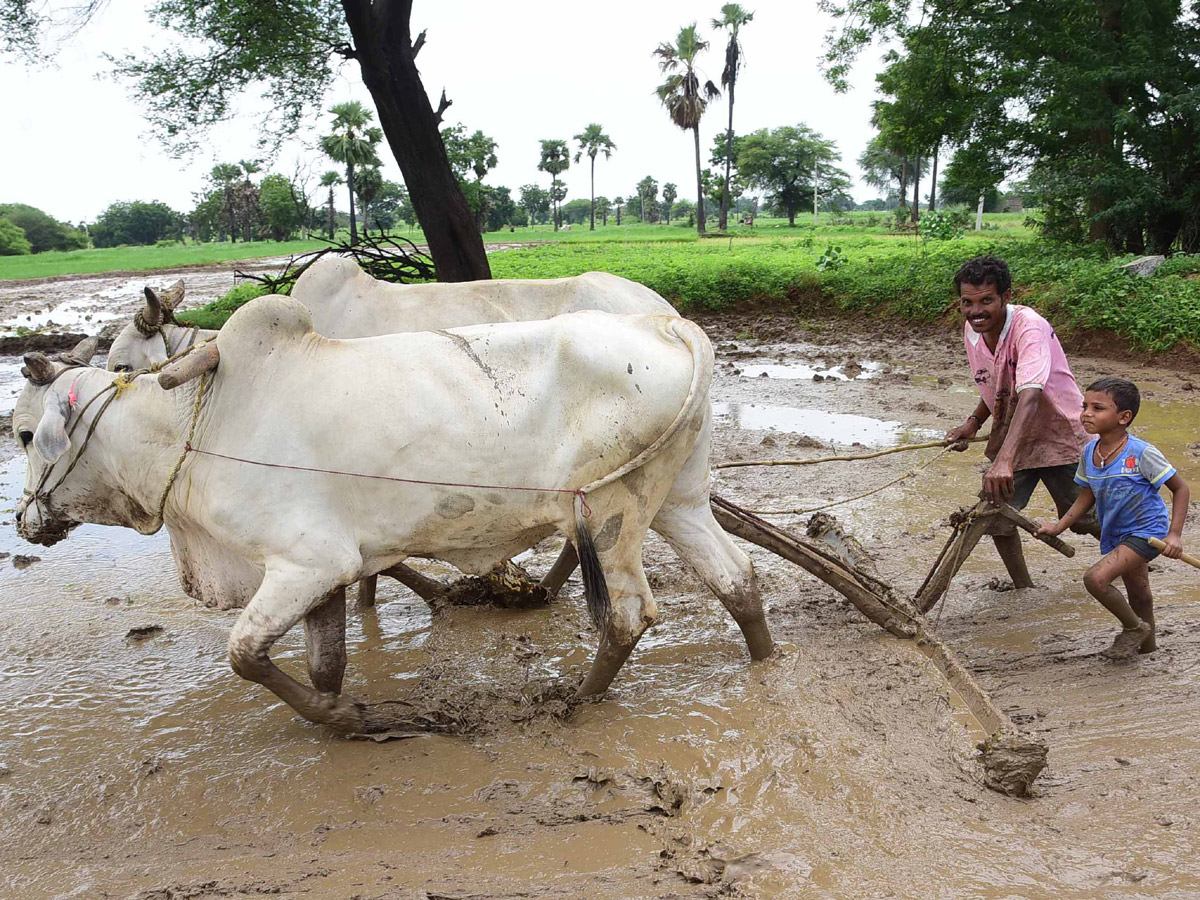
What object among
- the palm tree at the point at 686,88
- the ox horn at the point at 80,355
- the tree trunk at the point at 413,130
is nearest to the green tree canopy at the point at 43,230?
the palm tree at the point at 686,88

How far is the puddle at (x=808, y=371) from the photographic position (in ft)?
34.6

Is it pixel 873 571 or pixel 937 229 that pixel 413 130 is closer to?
pixel 873 571

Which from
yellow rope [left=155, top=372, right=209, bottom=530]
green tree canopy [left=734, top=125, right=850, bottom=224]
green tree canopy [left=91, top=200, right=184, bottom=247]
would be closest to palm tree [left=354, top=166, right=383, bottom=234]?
green tree canopy [left=734, top=125, right=850, bottom=224]

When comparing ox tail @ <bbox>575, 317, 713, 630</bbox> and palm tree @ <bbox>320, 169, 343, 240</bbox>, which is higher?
palm tree @ <bbox>320, 169, 343, 240</bbox>

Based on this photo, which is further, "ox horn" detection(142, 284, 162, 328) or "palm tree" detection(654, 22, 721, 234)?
"palm tree" detection(654, 22, 721, 234)

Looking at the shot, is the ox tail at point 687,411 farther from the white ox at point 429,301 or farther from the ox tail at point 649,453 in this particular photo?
the white ox at point 429,301

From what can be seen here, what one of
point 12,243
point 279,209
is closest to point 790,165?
point 279,209

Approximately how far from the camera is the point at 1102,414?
3.56 m

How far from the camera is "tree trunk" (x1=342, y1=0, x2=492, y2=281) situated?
885 cm

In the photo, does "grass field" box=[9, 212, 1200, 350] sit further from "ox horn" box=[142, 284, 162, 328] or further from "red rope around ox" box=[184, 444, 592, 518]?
"red rope around ox" box=[184, 444, 592, 518]

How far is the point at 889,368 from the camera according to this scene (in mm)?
10898

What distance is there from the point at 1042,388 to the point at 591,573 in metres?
1.94

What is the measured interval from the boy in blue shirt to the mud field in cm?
19

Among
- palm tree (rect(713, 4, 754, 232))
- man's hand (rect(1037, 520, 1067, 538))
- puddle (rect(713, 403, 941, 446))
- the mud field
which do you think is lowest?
the mud field
